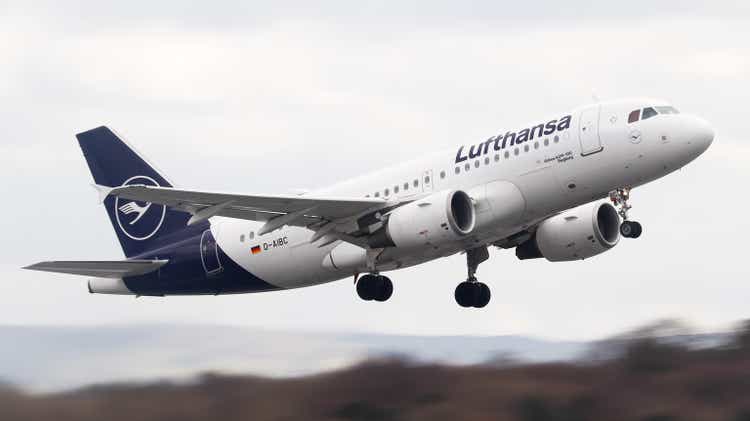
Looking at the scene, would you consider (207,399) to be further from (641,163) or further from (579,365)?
(641,163)

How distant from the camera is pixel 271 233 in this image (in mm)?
46219

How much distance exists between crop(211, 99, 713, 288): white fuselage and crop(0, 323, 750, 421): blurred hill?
14.5 ft

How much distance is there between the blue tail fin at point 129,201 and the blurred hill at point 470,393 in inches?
494

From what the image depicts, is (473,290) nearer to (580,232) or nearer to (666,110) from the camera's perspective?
(580,232)

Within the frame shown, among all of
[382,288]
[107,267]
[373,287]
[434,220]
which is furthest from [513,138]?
[107,267]

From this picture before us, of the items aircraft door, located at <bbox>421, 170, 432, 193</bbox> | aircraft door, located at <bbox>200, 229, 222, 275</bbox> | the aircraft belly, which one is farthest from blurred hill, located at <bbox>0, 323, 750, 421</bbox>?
aircraft door, located at <bbox>200, 229, 222, 275</bbox>

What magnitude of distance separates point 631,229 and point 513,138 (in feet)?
14.0

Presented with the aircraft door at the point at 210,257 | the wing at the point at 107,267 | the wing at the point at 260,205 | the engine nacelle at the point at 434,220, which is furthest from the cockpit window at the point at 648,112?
the wing at the point at 107,267

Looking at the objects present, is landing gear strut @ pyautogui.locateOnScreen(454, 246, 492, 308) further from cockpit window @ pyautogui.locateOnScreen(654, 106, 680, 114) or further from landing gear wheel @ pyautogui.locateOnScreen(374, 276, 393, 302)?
cockpit window @ pyautogui.locateOnScreen(654, 106, 680, 114)

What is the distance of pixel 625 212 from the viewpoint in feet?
136

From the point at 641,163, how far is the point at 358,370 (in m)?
9.87

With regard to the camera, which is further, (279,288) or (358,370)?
(279,288)

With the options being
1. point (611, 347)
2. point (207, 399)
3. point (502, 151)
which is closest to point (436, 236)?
point (502, 151)

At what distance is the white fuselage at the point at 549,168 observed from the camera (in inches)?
1603
